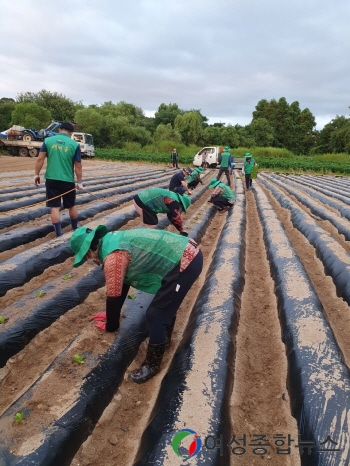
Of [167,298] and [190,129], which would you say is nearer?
[167,298]

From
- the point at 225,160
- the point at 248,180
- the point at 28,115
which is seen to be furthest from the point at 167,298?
the point at 28,115

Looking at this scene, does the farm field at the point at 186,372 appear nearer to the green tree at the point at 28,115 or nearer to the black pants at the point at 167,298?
the black pants at the point at 167,298

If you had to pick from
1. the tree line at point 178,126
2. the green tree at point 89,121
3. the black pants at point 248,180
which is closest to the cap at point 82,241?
the black pants at point 248,180

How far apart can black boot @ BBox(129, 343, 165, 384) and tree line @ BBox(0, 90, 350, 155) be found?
35.8 m

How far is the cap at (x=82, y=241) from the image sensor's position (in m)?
2.25

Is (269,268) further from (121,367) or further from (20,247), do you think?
(20,247)

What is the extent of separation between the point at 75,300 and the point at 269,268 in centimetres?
269

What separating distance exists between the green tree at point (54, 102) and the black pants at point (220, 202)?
41.0 metres

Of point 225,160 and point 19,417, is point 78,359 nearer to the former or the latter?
point 19,417

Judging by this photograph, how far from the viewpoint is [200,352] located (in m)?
2.52

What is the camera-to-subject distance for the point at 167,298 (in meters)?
2.33

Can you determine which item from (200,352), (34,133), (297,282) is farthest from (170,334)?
(34,133)

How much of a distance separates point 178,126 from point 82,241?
46698 mm

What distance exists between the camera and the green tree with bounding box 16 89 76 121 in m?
45.4
